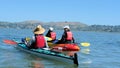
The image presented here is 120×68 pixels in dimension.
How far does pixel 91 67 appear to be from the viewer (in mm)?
16688

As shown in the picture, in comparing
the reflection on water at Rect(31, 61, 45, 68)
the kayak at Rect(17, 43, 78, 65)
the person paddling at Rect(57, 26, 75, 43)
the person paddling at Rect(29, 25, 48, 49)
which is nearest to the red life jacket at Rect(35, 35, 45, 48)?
the person paddling at Rect(29, 25, 48, 49)

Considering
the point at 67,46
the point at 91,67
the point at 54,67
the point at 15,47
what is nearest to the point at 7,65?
the point at 54,67

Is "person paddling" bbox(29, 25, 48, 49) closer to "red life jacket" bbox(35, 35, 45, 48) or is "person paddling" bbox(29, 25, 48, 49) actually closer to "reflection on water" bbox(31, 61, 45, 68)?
"red life jacket" bbox(35, 35, 45, 48)

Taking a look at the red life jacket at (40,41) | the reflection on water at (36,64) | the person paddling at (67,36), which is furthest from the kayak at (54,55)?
the person paddling at (67,36)

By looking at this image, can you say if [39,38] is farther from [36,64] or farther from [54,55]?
[36,64]

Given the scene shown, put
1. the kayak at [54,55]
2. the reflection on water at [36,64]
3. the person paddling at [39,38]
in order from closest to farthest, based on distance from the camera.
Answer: the reflection on water at [36,64] → the kayak at [54,55] → the person paddling at [39,38]

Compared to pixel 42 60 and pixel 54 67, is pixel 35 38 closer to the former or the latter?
pixel 42 60

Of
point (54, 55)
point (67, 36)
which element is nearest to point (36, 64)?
point (54, 55)

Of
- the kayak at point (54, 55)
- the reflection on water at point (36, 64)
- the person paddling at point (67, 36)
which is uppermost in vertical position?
the person paddling at point (67, 36)

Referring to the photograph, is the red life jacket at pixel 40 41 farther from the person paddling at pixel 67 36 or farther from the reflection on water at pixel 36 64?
the person paddling at pixel 67 36

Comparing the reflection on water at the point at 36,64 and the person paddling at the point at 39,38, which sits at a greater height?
the person paddling at the point at 39,38

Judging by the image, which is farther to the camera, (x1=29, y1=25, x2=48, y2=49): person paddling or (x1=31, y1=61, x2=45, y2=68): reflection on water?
(x1=29, y1=25, x2=48, y2=49): person paddling

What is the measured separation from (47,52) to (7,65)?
312 cm

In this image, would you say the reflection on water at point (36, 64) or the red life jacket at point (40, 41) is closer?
the reflection on water at point (36, 64)
